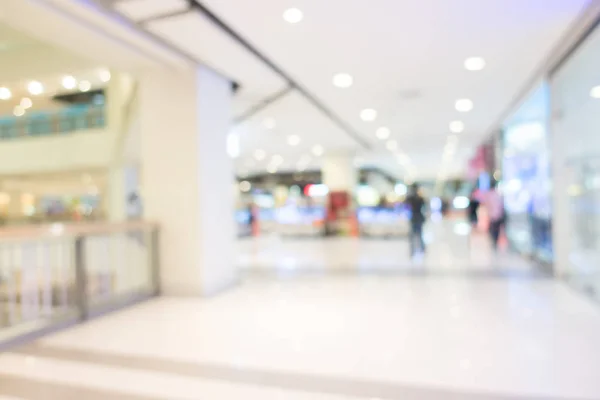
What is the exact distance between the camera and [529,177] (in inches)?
334

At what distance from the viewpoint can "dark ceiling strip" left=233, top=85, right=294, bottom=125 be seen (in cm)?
693

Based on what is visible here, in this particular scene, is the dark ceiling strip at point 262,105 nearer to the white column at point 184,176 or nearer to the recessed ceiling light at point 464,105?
the white column at point 184,176

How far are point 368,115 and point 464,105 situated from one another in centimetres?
194

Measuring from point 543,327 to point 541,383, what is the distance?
4.51 feet

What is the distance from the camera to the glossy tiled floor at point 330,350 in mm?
2654

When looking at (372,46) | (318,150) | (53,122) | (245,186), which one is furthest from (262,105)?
(245,186)

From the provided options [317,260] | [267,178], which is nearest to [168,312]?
[317,260]

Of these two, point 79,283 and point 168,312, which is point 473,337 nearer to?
point 168,312

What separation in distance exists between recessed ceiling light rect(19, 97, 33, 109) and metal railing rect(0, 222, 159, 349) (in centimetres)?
709

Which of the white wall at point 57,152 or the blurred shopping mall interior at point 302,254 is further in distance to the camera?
the white wall at point 57,152

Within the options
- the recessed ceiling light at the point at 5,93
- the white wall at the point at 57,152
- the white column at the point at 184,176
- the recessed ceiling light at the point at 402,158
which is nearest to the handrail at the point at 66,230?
the white column at the point at 184,176

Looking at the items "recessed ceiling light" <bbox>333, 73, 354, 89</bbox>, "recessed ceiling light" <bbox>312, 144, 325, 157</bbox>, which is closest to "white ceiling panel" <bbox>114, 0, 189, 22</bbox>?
"recessed ceiling light" <bbox>333, 73, 354, 89</bbox>

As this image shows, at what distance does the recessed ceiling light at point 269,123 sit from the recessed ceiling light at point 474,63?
14.4 ft

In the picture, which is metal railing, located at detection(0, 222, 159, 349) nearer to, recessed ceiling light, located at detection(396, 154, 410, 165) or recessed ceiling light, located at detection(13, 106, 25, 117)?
recessed ceiling light, located at detection(13, 106, 25, 117)
